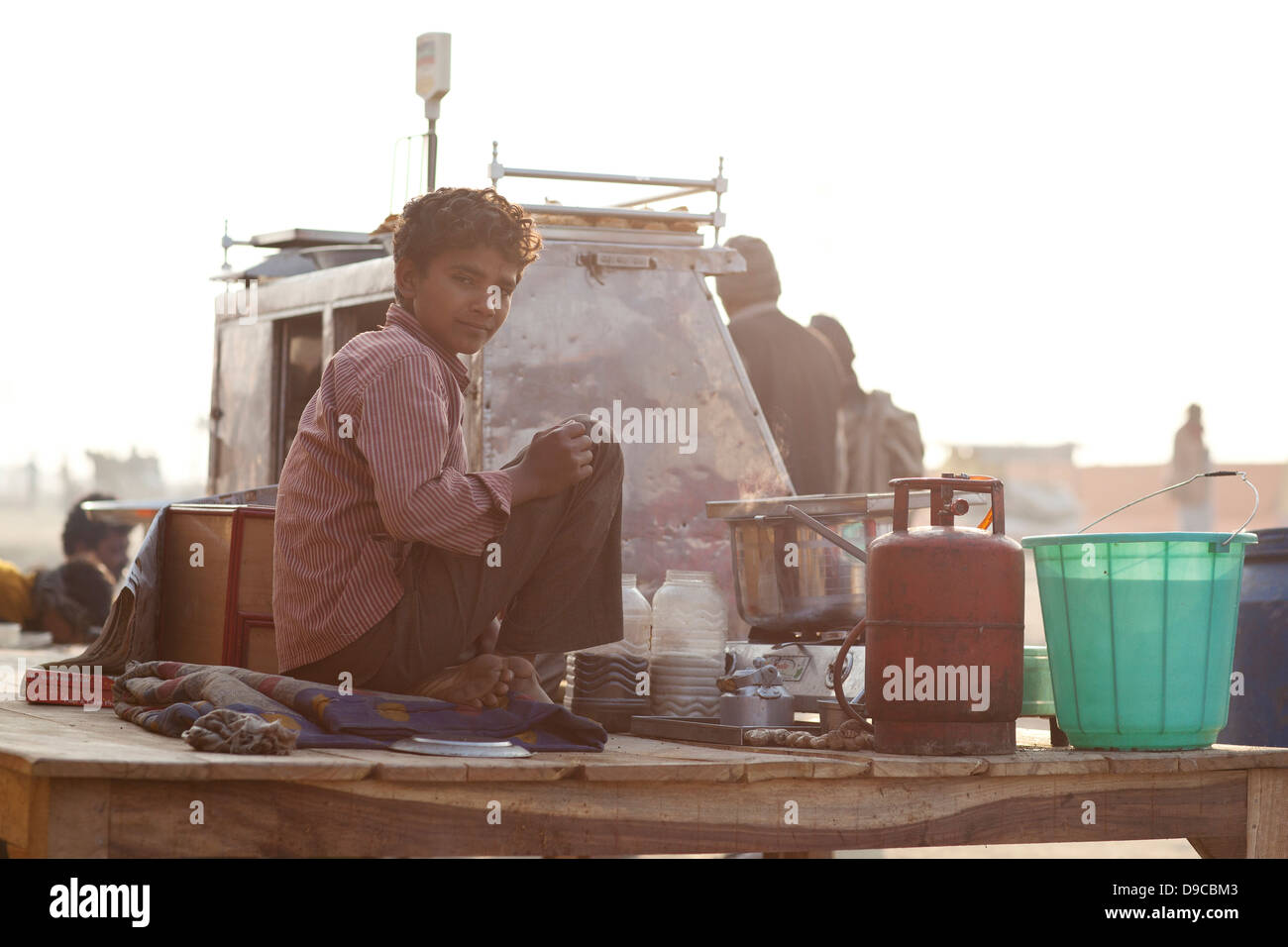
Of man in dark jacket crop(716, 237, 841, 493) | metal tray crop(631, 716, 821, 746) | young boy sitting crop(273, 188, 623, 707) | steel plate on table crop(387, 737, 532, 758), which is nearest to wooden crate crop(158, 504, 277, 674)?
young boy sitting crop(273, 188, 623, 707)

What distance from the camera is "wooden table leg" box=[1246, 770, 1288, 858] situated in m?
3.72

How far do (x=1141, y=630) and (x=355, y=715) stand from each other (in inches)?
70.1

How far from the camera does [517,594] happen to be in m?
3.75

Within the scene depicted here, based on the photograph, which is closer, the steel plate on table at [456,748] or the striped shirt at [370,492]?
the steel plate on table at [456,748]

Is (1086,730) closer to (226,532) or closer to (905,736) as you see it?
(905,736)

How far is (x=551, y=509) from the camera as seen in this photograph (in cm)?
365

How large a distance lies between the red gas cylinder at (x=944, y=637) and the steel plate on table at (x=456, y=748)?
84 centimetres

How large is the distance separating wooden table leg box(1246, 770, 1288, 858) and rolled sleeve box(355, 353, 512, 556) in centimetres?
186

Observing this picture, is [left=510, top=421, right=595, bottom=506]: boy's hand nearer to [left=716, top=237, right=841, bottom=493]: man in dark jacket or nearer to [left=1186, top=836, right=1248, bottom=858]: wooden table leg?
[left=1186, top=836, right=1248, bottom=858]: wooden table leg

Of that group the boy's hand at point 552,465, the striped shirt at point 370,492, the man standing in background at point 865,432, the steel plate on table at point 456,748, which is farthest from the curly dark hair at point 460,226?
the man standing in background at point 865,432

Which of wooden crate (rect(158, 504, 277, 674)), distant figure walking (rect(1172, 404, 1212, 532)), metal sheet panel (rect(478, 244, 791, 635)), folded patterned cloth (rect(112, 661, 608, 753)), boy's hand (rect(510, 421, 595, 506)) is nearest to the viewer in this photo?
folded patterned cloth (rect(112, 661, 608, 753))

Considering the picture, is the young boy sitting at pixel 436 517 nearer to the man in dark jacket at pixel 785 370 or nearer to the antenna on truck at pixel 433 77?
the man in dark jacket at pixel 785 370

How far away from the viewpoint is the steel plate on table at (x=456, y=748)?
3.13 m

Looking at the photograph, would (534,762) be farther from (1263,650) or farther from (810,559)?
(1263,650)
